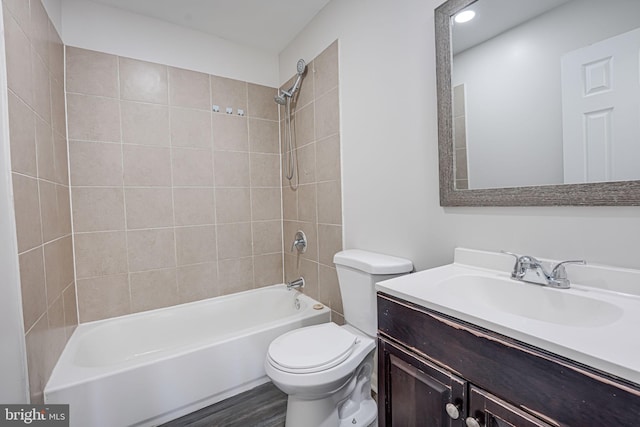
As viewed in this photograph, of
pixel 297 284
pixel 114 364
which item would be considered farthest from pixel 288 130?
pixel 114 364

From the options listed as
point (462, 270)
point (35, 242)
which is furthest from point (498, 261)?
point (35, 242)

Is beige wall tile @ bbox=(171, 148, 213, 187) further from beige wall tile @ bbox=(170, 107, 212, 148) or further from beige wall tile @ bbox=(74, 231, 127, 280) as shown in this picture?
beige wall tile @ bbox=(74, 231, 127, 280)

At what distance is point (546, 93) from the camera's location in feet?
3.27

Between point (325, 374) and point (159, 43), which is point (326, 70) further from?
point (325, 374)

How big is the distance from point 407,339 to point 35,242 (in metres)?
1.60

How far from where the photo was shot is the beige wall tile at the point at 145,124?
1.99 metres

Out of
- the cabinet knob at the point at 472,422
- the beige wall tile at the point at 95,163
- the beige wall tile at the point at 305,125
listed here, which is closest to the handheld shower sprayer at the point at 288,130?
the beige wall tile at the point at 305,125

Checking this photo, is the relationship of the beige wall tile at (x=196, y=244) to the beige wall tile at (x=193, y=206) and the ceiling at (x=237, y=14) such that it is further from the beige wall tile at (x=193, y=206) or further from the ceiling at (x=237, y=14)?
the ceiling at (x=237, y=14)

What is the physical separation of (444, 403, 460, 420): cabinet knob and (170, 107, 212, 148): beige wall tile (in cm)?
224

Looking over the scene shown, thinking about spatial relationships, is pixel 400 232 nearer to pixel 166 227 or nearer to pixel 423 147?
pixel 423 147

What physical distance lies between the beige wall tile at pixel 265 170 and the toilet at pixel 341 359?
1.27 metres

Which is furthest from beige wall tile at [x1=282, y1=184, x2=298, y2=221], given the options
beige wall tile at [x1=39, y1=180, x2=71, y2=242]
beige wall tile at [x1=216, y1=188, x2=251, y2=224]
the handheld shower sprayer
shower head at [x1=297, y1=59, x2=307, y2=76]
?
beige wall tile at [x1=39, y1=180, x2=71, y2=242]

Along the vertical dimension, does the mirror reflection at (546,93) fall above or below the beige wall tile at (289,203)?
above

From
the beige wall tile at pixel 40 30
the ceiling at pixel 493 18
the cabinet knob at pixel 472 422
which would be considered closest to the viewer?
the cabinet knob at pixel 472 422
